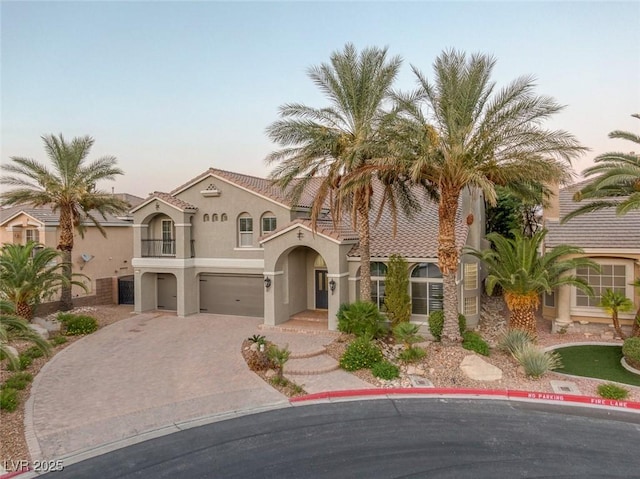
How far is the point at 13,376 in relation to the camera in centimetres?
1239

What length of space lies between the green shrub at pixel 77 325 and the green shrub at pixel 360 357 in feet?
42.8

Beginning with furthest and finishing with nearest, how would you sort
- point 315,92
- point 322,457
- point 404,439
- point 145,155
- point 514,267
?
point 145,155, point 315,92, point 514,267, point 404,439, point 322,457

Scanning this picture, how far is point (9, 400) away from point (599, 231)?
24030 millimetres

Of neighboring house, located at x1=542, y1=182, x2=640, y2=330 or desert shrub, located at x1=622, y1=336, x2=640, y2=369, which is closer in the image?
desert shrub, located at x1=622, y1=336, x2=640, y2=369

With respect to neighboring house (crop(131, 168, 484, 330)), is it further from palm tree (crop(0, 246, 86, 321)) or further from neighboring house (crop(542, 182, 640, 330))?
palm tree (crop(0, 246, 86, 321))

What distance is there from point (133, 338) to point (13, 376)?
18.3 ft

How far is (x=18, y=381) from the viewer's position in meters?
12.0

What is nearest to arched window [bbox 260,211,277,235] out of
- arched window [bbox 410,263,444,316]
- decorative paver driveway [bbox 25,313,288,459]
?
decorative paver driveway [bbox 25,313,288,459]

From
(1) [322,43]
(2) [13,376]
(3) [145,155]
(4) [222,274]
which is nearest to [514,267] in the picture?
A: (1) [322,43]

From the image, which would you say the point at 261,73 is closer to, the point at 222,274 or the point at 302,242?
the point at 302,242

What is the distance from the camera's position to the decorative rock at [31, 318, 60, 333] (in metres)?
18.0

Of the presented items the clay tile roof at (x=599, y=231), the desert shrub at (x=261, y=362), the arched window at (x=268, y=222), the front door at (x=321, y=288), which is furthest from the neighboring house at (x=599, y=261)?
the arched window at (x=268, y=222)

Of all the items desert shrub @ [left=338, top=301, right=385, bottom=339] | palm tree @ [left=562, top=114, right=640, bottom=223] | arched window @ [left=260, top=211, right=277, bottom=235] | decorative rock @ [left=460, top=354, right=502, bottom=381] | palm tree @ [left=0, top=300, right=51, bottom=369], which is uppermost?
palm tree @ [left=562, top=114, right=640, bottom=223]

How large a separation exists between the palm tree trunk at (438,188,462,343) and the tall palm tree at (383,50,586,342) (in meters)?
0.04
